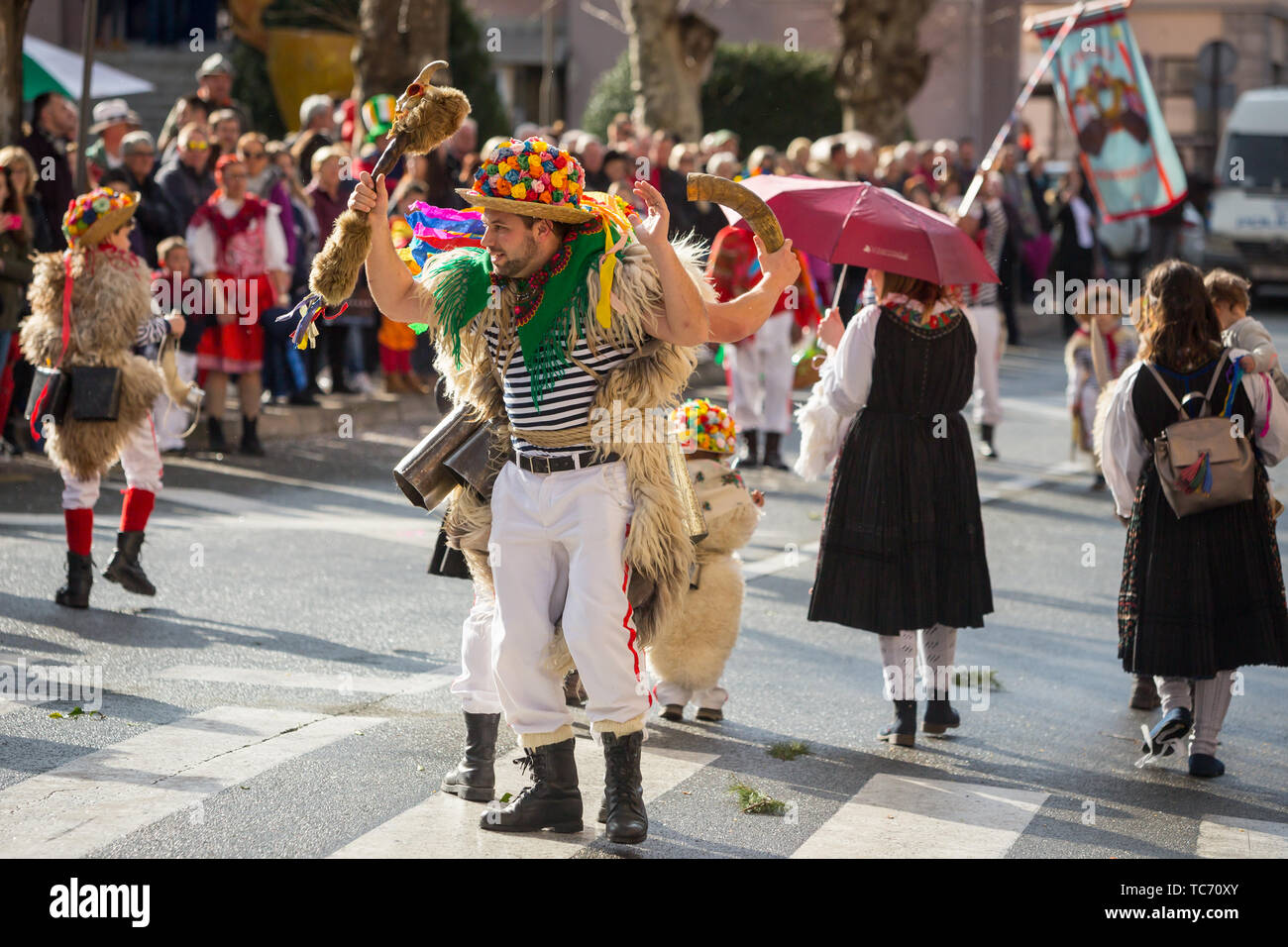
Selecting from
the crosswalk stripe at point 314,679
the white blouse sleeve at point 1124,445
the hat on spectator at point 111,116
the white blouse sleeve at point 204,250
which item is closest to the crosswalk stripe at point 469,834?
the crosswalk stripe at point 314,679

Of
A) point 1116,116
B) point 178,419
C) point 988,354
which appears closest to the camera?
point 1116,116

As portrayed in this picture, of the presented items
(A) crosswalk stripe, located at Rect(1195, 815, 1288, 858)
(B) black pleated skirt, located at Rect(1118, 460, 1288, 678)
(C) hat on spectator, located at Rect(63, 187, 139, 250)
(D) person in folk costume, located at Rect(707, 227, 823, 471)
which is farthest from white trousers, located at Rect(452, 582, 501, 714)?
(D) person in folk costume, located at Rect(707, 227, 823, 471)

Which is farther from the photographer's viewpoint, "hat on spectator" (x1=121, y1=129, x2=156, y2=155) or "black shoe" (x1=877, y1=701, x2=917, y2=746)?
"hat on spectator" (x1=121, y1=129, x2=156, y2=155)

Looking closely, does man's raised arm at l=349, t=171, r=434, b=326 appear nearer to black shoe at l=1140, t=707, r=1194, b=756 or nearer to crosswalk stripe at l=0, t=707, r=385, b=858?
crosswalk stripe at l=0, t=707, r=385, b=858

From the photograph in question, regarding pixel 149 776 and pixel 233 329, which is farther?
pixel 233 329

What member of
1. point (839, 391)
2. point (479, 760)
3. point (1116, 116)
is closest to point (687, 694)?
point (839, 391)

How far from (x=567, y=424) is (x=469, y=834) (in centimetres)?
120

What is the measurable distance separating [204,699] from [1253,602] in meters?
3.72

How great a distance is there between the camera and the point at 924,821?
18.9 feet

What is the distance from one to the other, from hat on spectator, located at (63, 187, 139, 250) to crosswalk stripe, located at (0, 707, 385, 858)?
2771 millimetres

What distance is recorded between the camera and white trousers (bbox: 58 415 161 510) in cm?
841

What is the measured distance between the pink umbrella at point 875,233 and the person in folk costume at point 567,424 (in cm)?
143

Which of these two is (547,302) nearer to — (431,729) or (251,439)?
(431,729)

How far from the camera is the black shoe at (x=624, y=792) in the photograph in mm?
5277
